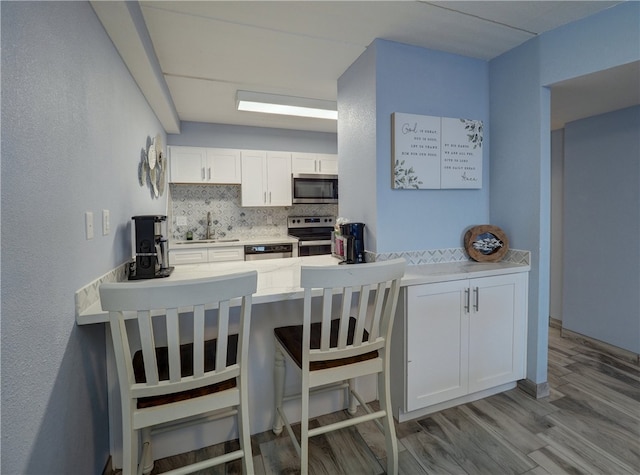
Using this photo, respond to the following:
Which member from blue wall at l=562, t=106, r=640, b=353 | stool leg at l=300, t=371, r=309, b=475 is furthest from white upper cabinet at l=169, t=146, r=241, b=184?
blue wall at l=562, t=106, r=640, b=353

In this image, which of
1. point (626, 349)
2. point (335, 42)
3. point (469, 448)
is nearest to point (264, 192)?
point (335, 42)

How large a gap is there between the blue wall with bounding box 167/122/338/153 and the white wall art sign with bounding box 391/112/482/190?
245 centimetres

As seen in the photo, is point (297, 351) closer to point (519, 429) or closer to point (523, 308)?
point (519, 429)

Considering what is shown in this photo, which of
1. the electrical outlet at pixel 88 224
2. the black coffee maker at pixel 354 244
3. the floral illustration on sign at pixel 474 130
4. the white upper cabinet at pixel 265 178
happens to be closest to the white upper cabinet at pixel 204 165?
the white upper cabinet at pixel 265 178

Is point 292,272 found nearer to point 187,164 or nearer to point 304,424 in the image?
point 304,424

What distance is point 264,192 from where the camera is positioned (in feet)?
13.3

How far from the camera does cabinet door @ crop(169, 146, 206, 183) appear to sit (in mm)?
3766

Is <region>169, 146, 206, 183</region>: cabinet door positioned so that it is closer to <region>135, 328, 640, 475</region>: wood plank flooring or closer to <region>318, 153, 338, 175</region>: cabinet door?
<region>318, 153, 338, 175</region>: cabinet door

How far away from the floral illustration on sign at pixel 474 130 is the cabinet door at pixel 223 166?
271cm

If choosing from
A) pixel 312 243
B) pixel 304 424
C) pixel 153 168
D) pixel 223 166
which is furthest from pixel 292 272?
pixel 223 166

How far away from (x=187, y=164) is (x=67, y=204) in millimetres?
2821

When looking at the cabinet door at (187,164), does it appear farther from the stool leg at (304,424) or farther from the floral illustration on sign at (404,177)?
the stool leg at (304,424)

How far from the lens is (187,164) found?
3805 millimetres

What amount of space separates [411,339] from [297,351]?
2.38 feet
